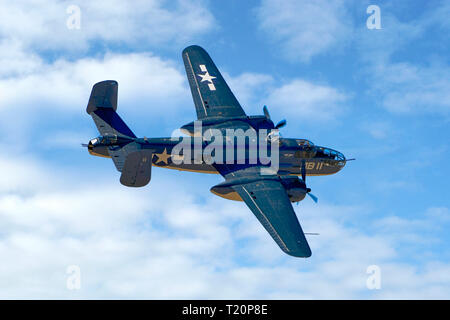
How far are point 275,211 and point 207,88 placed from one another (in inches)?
614

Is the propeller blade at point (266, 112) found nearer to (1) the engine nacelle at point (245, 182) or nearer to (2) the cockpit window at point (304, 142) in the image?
(2) the cockpit window at point (304, 142)

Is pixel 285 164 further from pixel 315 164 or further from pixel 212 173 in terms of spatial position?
pixel 212 173

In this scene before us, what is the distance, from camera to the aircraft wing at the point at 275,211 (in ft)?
121

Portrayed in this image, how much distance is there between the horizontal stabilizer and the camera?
38.7 metres

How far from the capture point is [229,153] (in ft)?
148

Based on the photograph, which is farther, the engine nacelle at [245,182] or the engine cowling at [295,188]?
the engine cowling at [295,188]

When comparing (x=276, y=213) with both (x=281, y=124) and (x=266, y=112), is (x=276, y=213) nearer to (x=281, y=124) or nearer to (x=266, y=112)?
(x=281, y=124)

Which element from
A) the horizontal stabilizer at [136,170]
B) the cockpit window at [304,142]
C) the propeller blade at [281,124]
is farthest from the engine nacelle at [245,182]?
the propeller blade at [281,124]

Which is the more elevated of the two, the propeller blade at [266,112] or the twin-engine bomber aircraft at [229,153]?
the propeller blade at [266,112]

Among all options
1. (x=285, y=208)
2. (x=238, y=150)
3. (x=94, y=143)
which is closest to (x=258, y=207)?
(x=285, y=208)

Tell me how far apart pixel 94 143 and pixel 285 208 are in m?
14.9

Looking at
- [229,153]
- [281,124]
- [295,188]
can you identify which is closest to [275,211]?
[295,188]

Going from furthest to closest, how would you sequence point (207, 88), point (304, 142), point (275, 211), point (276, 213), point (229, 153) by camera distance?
point (207, 88)
point (304, 142)
point (229, 153)
point (275, 211)
point (276, 213)

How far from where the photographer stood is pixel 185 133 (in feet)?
156
